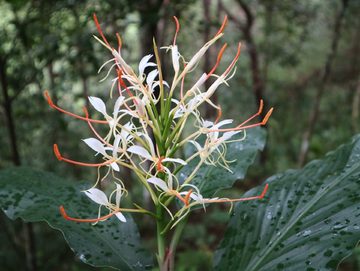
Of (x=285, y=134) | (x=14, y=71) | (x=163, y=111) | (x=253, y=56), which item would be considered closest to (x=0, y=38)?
(x=14, y=71)

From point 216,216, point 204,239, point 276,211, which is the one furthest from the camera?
point 204,239

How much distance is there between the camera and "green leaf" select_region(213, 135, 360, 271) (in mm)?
632

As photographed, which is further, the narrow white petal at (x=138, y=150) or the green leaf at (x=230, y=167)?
the green leaf at (x=230, y=167)

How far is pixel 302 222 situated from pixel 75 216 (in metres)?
0.64

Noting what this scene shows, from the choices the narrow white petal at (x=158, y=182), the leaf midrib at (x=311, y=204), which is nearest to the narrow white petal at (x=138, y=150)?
the narrow white petal at (x=158, y=182)

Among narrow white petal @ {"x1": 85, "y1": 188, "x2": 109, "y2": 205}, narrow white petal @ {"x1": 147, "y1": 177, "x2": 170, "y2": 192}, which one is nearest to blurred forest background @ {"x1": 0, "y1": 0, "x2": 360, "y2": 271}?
narrow white petal @ {"x1": 85, "y1": 188, "x2": 109, "y2": 205}

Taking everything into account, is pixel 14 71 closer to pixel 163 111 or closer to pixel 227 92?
pixel 163 111

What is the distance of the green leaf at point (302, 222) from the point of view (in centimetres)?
63

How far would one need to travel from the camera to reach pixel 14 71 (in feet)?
5.72

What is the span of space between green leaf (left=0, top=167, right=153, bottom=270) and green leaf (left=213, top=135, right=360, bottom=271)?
0.26 metres

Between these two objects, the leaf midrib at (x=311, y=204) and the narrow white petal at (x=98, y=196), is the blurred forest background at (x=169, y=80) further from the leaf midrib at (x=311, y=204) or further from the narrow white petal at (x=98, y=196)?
the leaf midrib at (x=311, y=204)

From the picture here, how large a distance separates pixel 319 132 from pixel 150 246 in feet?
16.0

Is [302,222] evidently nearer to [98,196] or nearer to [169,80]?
[98,196]

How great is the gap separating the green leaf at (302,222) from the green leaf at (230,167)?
0.08 meters
